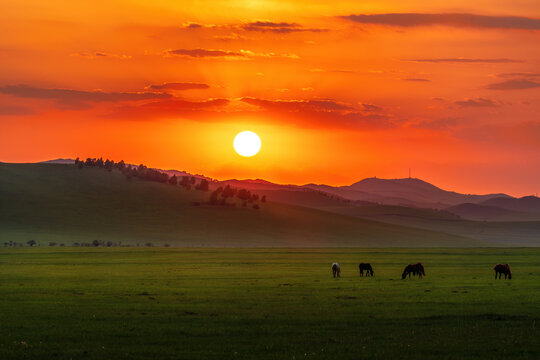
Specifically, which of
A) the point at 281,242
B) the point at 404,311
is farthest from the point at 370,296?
the point at 281,242

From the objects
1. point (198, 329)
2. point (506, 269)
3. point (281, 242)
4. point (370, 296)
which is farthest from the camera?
point (281, 242)

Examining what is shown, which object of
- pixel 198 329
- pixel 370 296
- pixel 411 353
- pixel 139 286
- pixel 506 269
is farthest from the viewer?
pixel 506 269

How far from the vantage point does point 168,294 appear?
4200cm

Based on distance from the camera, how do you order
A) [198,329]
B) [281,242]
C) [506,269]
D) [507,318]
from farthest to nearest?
[281,242], [506,269], [507,318], [198,329]

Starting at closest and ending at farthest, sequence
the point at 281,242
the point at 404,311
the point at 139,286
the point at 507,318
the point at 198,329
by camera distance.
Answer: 1. the point at 198,329
2. the point at 507,318
3. the point at 404,311
4. the point at 139,286
5. the point at 281,242

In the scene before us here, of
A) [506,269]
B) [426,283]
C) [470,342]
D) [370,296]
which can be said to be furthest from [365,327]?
[506,269]

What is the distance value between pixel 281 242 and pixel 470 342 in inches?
6511

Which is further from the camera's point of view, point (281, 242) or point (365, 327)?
point (281, 242)

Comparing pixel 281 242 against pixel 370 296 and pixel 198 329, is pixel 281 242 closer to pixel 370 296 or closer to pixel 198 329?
pixel 370 296

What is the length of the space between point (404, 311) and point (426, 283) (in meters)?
17.7

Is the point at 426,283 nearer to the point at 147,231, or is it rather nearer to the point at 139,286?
the point at 139,286

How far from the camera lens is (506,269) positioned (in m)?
55.7

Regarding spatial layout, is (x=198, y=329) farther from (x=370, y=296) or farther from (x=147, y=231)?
(x=147, y=231)

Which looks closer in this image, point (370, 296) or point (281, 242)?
point (370, 296)
